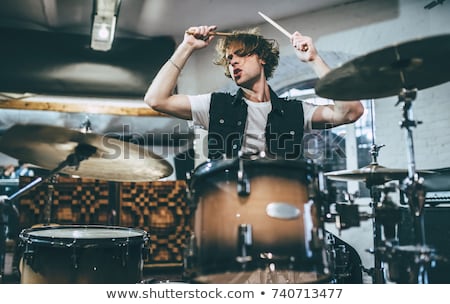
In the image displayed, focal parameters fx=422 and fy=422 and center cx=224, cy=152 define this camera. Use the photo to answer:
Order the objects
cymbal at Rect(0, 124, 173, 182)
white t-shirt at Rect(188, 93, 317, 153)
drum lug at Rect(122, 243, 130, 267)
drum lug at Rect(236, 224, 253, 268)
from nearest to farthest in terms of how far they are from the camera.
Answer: drum lug at Rect(236, 224, 253, 268)
cymbal at Rect(0, 124, 173, 182)
drum lug at Rect(122, 243, 130, 267)
white t-shirt at Rect(188, 93, 317, 153)

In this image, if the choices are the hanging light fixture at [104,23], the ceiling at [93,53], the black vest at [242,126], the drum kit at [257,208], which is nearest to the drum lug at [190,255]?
the drum kit at [257,208]

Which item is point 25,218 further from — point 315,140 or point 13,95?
point 315,140

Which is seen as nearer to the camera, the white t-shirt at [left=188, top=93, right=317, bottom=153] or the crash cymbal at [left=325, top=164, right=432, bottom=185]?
the crash cymbal at [left=325, top=164, right=432, bottom=185]

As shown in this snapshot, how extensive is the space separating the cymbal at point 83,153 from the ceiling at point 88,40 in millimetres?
471

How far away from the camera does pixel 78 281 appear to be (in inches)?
61.4

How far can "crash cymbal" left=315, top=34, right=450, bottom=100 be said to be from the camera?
137 cm

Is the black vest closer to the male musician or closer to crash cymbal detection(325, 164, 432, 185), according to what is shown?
the male musician

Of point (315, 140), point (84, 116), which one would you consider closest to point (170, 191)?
point (84, 116)

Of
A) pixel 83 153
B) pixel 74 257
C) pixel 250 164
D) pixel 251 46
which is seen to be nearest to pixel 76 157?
pixel 83 153

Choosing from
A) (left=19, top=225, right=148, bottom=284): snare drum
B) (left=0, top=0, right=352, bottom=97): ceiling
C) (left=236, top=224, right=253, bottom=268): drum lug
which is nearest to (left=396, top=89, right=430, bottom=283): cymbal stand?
(left=236, top=224, right=253, bottom=268): drum lug

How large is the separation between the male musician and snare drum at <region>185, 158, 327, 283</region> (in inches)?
18.4

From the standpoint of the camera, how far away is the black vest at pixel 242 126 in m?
1.86

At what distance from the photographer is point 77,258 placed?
1.54 metres

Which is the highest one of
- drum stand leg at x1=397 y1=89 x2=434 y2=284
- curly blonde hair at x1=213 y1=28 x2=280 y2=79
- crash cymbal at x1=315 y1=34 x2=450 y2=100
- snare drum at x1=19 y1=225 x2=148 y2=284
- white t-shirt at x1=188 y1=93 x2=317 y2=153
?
curly blonde hair at x1=213 y1=28 x2=280 y2=79
